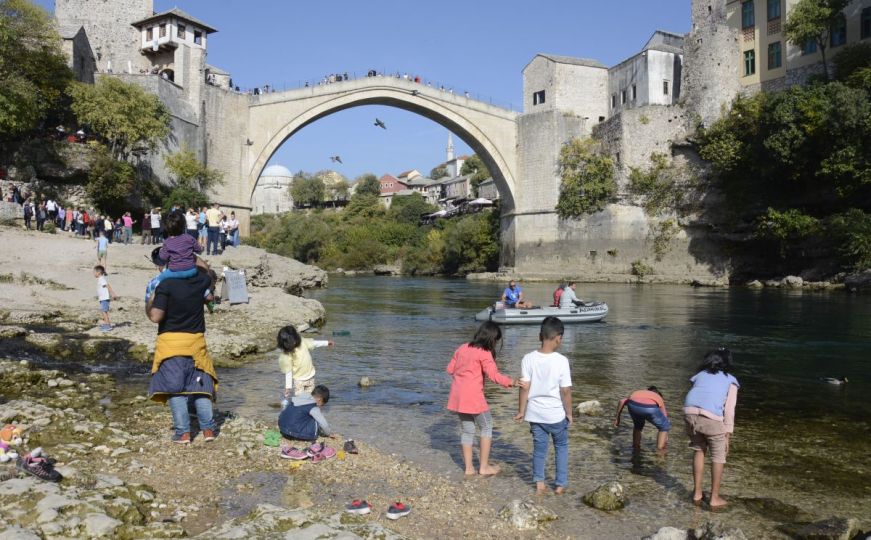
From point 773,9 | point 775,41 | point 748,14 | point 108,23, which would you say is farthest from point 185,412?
point 108,23

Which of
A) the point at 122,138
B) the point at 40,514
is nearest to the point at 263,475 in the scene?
the point at 40,514

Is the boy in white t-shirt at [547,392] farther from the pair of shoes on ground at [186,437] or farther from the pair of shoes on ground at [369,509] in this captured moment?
the pair of shoes on ground at [186,437]

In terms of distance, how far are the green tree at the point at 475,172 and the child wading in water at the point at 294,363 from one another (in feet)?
225

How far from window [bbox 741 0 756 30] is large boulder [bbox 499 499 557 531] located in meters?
36.9

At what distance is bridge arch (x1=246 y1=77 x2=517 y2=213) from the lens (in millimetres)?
38781

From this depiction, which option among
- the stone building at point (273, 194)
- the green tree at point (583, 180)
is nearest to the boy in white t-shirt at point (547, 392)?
the green tree at point (583, 180)

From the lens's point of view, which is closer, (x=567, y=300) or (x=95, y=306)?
(x=95, y=306)

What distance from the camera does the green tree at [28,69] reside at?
75.5 feet

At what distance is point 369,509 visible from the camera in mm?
4434

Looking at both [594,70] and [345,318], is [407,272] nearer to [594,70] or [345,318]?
[594,70]

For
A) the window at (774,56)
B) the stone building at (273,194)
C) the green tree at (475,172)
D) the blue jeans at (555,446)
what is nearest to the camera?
the blue jeans at (555,446)

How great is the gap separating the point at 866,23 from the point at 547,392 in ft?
109

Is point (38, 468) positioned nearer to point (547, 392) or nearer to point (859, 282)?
point (547, 392)

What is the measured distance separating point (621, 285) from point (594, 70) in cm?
1567
